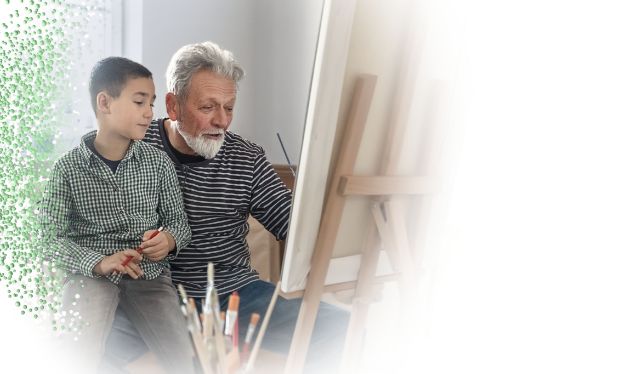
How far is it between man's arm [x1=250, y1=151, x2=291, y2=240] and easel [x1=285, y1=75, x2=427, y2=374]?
432mm

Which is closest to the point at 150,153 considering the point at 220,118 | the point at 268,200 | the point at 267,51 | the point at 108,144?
the point at 108,144

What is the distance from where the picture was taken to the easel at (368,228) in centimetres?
117

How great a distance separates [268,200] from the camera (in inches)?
67.7

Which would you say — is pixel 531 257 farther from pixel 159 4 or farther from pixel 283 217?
pixel 159 4

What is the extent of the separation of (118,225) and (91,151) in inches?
6.8

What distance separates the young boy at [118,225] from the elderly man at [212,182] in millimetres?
104

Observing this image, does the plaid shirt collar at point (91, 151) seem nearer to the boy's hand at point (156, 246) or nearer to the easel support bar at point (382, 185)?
the boy's hand at point (156, 246)

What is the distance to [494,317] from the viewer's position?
166 centimetres

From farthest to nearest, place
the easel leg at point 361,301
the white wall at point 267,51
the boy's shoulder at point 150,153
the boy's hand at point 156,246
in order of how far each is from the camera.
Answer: the white wall at point 267,51, the boy's shoulder at point 150,153, the boy's hand at point 156,246, the easel leg at point 361,301

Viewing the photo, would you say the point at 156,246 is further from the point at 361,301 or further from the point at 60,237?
the point at 361,301

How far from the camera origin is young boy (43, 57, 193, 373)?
137 cm

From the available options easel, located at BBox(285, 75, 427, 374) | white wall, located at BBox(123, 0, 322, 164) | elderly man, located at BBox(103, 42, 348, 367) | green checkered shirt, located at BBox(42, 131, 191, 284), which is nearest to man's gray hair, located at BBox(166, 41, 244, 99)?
elderly man, located at BBox(103, 42, 348, 367)

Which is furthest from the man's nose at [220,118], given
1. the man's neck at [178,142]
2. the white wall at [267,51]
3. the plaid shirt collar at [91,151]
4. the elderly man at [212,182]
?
the white wall at [267,51]

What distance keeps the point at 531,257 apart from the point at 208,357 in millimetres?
936
